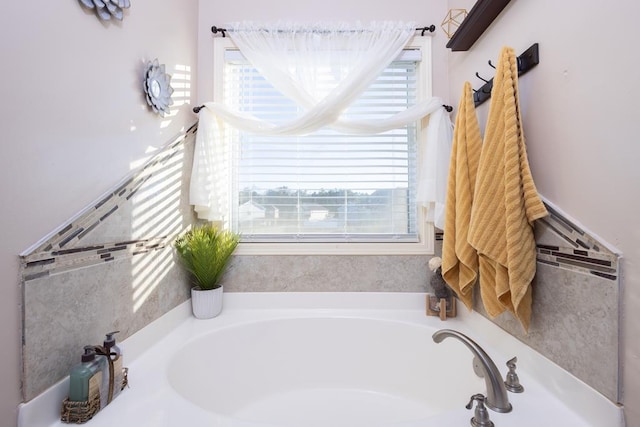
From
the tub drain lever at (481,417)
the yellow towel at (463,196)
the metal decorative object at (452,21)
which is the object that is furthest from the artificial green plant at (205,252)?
the metal decorative object at (452,21)

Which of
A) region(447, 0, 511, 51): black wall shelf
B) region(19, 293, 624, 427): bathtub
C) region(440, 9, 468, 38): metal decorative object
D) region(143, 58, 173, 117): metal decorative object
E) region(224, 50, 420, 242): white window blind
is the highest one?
region(440, 9, 468, 38): metal decorative object

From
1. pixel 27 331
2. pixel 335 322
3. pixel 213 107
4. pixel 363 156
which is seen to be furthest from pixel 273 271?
pixel 27 331

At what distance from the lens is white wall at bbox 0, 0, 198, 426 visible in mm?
733

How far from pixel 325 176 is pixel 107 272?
3.89 feet

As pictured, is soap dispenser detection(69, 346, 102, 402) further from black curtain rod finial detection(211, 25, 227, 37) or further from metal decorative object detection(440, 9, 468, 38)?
metal decorative object detection(440, 9, 468, 38)

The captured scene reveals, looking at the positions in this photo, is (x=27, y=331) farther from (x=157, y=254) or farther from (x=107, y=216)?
(x=157, y=254)

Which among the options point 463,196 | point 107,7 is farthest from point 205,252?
point 463,196

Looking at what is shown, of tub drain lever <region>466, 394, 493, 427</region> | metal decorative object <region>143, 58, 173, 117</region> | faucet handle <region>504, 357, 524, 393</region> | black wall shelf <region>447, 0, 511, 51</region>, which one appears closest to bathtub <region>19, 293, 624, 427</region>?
faucet handle <region>504, 357, 524, 393</region>

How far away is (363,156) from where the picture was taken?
1840mm

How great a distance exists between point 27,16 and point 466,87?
149 centimetres

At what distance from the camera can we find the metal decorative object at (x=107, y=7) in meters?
0.97

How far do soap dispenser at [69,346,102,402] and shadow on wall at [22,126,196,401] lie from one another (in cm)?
7

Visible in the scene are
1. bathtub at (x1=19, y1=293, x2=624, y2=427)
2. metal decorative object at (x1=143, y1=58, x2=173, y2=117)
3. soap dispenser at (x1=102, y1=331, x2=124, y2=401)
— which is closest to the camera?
soap dispenser at (x1=102, y1=331, x2=124, y2=401)

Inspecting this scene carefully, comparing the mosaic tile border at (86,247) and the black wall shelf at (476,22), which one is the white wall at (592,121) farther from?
the mosaic tile border at (86,247)
